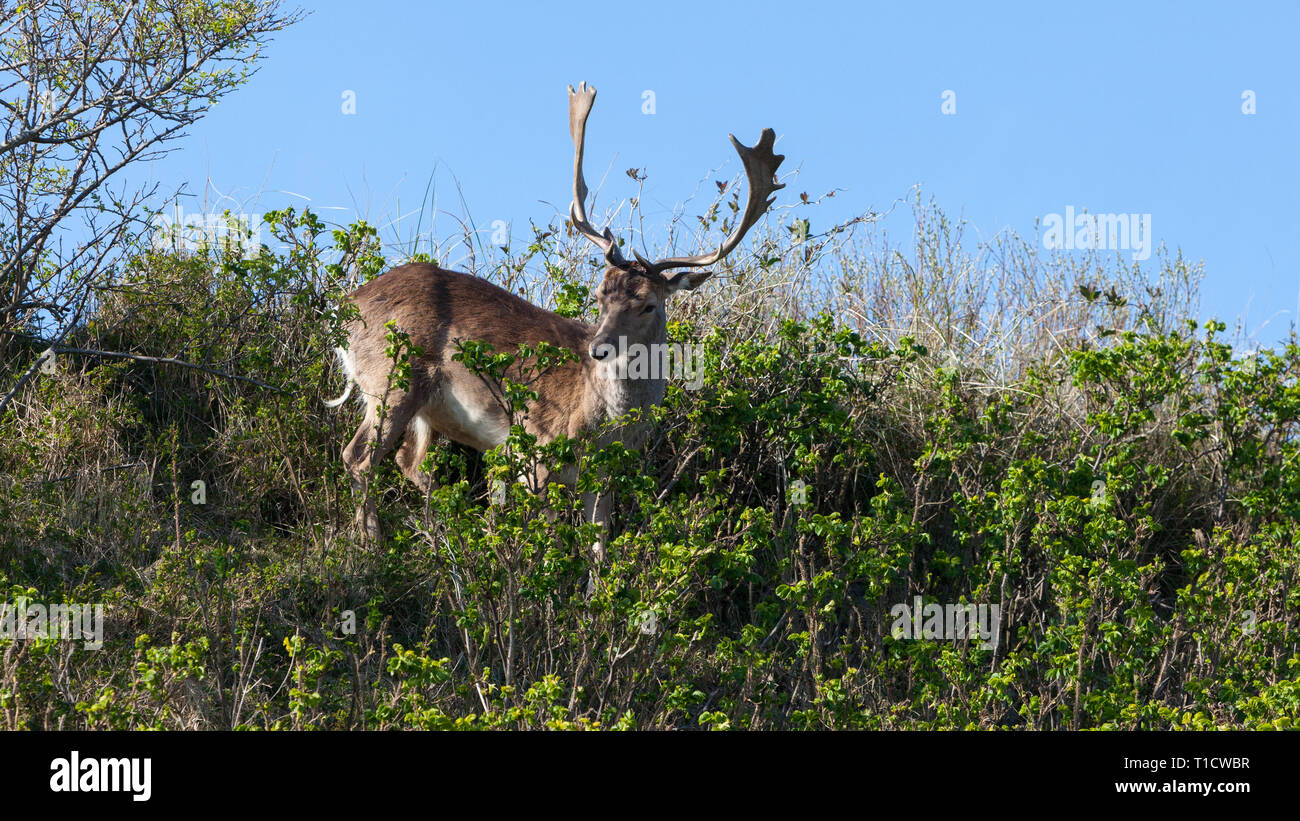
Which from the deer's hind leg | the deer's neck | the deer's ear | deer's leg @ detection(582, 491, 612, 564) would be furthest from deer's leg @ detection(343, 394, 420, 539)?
the deer's ear

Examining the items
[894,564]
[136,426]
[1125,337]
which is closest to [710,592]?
[894,564]

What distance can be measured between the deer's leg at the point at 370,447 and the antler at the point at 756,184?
1716 mm

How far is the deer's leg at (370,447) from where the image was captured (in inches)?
312

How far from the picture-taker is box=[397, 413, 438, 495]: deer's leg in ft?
27.5

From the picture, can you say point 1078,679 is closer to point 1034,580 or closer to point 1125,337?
point 1034,580
